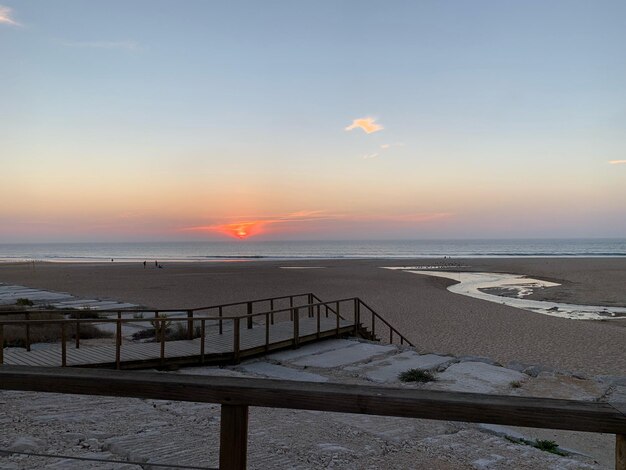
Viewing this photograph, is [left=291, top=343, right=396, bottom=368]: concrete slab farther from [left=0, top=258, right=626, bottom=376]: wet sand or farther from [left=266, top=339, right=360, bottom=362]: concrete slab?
[left=0, top=258, right=626, bottom=376]: wet sand

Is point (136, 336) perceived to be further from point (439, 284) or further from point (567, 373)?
point (439, 284)

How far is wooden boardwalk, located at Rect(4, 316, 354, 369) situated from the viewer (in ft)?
32.5

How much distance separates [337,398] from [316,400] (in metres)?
0.09

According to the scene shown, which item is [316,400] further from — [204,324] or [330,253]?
[330,253]

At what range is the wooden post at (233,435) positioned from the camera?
2316 millimetres

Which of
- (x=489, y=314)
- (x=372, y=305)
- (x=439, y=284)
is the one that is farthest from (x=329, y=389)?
(x=439, y=284)

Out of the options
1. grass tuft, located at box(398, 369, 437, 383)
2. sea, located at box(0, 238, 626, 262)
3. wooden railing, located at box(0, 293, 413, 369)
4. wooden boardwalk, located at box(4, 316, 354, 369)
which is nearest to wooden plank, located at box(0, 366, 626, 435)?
wooden railing, located at box(0, 293, 413, 369)

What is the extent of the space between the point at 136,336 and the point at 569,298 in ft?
83.7

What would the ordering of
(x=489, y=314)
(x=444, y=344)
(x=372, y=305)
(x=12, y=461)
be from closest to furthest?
(x=12, y=461)
(x=444, y=344)
(x=489, y=314)
(x=372, y=305)

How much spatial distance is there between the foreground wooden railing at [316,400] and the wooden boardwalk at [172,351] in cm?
781

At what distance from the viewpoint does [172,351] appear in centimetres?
1104

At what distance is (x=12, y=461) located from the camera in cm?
521

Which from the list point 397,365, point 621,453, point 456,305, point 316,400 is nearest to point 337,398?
point 316,400

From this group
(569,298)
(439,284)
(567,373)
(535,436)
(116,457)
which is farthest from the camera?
(439,284)
